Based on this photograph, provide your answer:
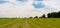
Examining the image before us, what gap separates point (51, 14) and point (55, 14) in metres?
4.11

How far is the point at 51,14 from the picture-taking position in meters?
122

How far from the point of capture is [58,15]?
116 metres

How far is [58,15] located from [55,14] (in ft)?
11.5

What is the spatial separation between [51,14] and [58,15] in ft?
24.8

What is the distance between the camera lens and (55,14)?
390 ft
